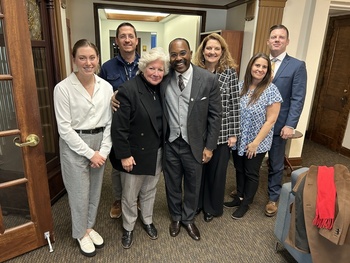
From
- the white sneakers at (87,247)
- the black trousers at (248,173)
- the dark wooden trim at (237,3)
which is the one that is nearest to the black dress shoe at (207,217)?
the black trousers at (248,173)

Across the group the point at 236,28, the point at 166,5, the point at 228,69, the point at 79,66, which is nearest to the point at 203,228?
the point at 228,69

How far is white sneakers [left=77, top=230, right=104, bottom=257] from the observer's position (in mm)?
1839

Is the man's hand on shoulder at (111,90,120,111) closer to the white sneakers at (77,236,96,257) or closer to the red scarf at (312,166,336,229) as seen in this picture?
the white sneakers at (77,236,96,257)

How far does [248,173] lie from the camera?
222 cm

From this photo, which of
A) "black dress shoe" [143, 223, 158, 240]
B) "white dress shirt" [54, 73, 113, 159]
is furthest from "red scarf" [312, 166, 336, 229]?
"white dress shirt" [54, 73, 113, 159]

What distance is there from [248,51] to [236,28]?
24.3 inches

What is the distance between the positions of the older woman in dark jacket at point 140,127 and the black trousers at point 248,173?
76 cm

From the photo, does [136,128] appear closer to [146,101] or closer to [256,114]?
[146,101]

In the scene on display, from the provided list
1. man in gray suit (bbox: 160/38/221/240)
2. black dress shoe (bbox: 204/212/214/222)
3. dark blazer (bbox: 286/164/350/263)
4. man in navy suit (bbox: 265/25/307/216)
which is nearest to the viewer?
dark blazer (bbox: 286/164/350/263)

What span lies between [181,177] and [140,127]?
0.57 m

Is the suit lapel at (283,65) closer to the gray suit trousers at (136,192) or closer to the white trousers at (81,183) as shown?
the gray suit trousers at (136,192)

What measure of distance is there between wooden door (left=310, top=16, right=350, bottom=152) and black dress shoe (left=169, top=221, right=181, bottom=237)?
327 centimetres

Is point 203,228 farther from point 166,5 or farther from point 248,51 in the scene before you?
point 166,5

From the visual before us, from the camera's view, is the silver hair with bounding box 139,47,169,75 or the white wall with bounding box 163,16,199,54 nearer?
the silver hair with bounding box 139,47,169,75
